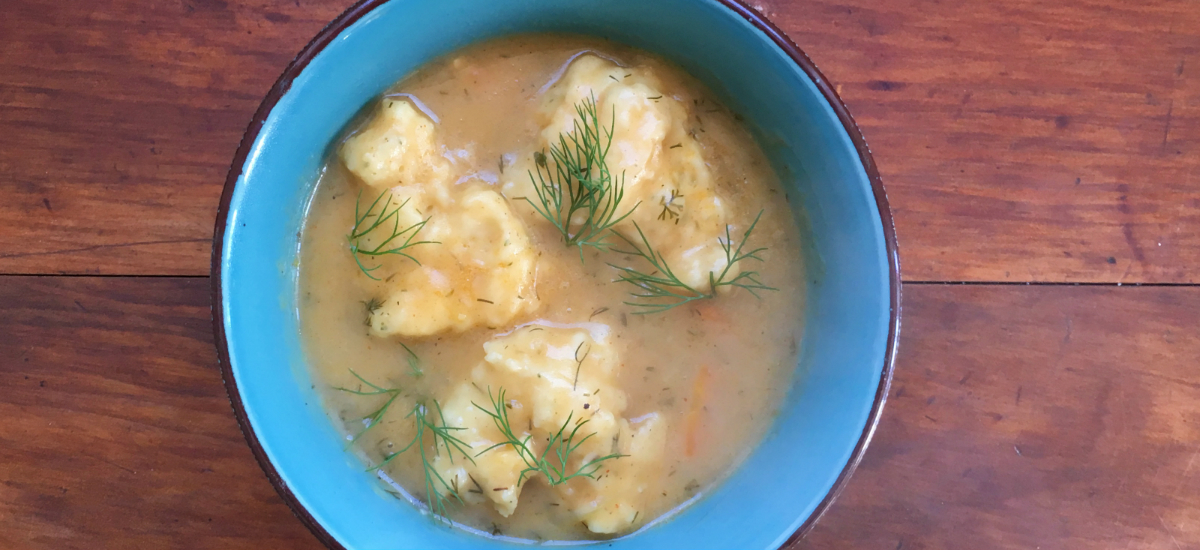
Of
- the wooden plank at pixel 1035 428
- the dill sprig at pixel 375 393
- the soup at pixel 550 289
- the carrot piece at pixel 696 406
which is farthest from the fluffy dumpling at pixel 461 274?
the wooden plank at pixel 1035 428

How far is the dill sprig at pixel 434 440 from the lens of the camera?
4.61 ft

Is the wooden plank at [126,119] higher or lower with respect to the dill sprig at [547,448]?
higher

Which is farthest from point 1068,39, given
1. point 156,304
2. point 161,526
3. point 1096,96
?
point 161,526

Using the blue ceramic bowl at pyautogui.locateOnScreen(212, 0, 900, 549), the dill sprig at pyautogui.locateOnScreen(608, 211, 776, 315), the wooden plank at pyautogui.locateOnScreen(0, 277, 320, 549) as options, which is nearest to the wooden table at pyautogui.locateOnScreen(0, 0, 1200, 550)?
the wooden plank at pyautogui.locateOnScreen(0, 277, 320, 549)

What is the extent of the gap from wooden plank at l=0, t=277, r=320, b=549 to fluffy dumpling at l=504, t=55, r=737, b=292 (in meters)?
0.82

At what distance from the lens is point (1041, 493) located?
1.67 meters

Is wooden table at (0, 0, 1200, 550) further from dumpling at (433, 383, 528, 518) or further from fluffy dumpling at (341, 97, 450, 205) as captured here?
dumpling at (433, 383, 528, 518)

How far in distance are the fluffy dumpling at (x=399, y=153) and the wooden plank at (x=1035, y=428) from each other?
1.04 meters

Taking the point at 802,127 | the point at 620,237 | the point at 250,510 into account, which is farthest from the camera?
the point at 250,510

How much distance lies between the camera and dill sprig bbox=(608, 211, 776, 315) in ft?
4.76

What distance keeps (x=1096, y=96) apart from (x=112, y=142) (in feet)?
6.96

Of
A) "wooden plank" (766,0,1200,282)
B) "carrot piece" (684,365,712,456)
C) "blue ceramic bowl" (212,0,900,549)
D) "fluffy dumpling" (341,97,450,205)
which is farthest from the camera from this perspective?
"wooden plank" (766,0,1200,282)

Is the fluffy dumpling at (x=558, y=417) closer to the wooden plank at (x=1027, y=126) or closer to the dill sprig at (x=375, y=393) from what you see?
the dill sprig at (x=375, y=393)

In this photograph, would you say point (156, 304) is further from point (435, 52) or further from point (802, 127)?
point (802, 127)
